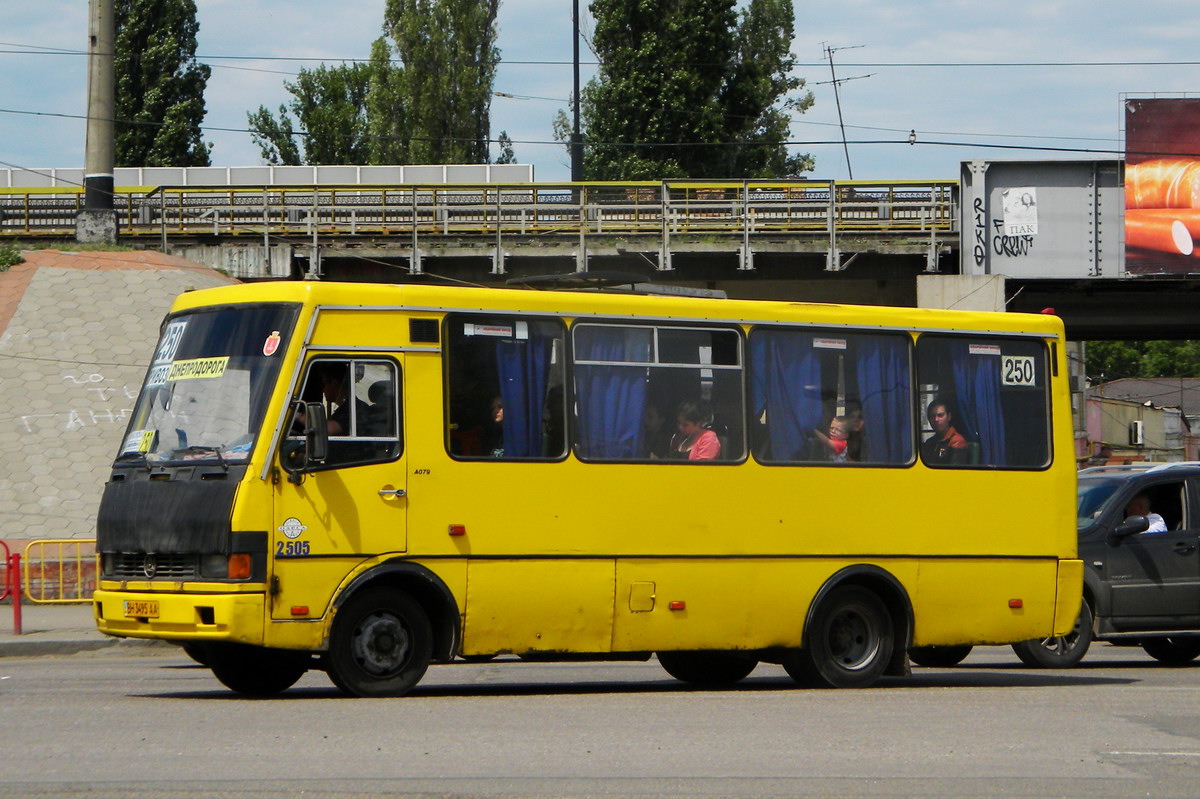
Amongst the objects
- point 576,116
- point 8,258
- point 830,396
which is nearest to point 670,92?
point 576,116

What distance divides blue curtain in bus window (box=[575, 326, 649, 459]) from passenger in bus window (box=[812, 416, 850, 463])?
1.60 metres

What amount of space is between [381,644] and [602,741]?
2579 millimetres

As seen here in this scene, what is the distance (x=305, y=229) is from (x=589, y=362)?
27303 millimetres

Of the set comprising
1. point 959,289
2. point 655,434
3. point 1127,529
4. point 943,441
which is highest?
point 959,289

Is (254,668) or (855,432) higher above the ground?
(855,432)

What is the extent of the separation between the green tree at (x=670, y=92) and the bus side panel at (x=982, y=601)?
4232cm

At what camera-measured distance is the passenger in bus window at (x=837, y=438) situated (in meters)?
12.7

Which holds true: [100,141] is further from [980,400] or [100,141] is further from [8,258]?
[980,400]

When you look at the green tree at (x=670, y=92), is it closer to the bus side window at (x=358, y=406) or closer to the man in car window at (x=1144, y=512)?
the man in car window at (x=1144, y=512)

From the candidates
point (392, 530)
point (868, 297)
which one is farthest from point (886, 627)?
point (868, 297)

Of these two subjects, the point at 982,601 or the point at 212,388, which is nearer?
the point at 212,388

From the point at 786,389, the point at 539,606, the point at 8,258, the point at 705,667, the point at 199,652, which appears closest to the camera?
the point at 539,606

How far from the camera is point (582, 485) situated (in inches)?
457

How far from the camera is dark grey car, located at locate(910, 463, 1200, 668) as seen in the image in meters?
14.9
